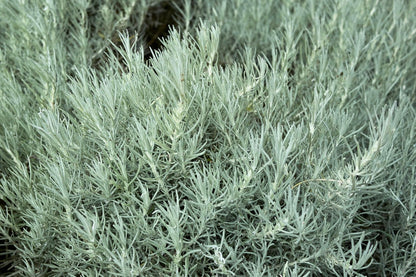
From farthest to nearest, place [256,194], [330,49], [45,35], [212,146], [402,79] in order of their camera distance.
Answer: [330,49], [402,79], [45,35], [212,146], [256,194]

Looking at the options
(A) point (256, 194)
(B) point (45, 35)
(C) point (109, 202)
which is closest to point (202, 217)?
(A) point (256, 194)

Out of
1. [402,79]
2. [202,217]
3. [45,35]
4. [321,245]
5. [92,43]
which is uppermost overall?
[45,35]

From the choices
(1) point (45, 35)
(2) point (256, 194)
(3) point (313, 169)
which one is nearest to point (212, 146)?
(2) point (256, 194)

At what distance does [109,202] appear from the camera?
1.76 metres

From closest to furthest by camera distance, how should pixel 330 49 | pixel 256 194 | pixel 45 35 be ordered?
1. pixel 256 194
2. pixel 45 35
3. pixel 330 49

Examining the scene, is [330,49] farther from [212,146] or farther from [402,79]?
[212,146]

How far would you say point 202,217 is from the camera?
158 centimetres

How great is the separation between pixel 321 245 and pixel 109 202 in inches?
30.0

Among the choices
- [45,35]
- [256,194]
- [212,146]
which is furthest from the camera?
[45,35]

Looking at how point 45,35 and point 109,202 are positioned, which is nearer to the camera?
point 109,202

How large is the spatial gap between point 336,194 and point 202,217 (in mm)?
477

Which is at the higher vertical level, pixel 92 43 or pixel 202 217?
pixel 92 43

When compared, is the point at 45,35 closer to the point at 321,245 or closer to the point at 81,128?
the point at 81,128

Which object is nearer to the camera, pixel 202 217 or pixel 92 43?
pixel 202 217
